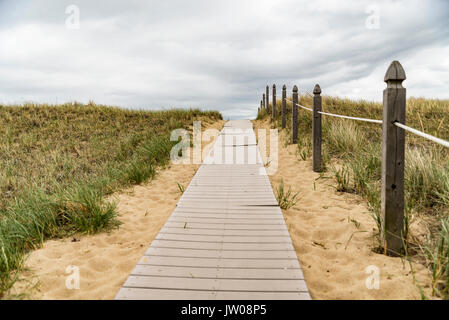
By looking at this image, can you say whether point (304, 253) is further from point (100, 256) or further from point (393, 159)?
point (100, 256)

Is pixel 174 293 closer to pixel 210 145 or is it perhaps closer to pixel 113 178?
pixel 113 178

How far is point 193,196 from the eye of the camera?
5.05 m

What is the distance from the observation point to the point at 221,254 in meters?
3.14

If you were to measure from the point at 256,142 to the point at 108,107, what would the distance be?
356 inches

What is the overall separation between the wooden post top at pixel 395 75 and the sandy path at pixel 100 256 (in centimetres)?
296

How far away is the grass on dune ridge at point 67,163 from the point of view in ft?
12.1

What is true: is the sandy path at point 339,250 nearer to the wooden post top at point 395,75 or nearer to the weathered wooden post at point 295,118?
the wooden post top at point 395,75

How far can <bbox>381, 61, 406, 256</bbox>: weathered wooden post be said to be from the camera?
9.48 ft

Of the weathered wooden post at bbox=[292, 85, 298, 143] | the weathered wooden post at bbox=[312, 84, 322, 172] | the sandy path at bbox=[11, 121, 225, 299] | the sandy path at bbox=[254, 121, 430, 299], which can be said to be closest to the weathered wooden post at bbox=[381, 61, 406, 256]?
the sandy path at bbox=[254, 121, 430, 299]

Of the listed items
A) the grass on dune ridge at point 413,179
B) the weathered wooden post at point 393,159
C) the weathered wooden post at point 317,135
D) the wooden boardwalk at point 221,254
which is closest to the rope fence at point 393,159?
the weathered wooden post at point 393,159

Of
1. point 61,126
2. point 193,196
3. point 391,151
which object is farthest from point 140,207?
point 61,126

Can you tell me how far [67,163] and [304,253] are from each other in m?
7.28

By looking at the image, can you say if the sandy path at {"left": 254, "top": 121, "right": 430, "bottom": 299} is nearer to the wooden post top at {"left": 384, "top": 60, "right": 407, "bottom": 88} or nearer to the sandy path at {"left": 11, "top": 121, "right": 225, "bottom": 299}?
the wooden post top at {"left": 384, "top": 60, "right": 407, "bottom": 88}

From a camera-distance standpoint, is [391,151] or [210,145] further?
[210,145]
